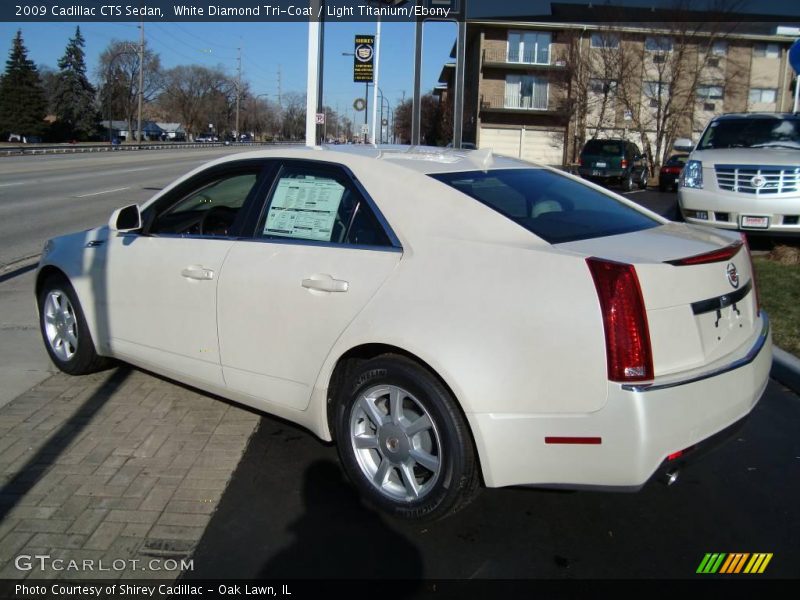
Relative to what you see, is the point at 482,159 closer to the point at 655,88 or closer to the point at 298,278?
the point at 298,278

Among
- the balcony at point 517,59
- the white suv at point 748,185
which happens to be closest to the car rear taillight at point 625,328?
the white suv at point 748,185

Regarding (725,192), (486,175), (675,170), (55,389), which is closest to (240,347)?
(486,175)

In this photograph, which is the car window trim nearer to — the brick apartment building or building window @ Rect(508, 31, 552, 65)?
the brick apartment building

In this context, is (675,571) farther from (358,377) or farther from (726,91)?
(726,91)

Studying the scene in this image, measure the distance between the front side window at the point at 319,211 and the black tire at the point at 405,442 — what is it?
2.22 ft

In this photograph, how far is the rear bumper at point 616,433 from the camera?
2732mm

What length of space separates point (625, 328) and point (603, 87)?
134ft

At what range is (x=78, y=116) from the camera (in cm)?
8888

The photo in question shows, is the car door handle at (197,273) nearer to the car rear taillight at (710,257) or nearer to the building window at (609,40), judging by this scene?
the car rear taillight at (710,257)

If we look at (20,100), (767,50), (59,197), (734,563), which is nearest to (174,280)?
(734,563)

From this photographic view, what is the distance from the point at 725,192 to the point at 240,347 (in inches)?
296

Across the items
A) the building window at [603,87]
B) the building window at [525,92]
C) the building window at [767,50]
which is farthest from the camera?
the building window at [525,92]

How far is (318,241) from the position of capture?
12.2ft

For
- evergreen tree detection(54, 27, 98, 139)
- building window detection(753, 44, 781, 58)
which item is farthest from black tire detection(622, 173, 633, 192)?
evergreen tree detection(54, 27, 98, 139)
